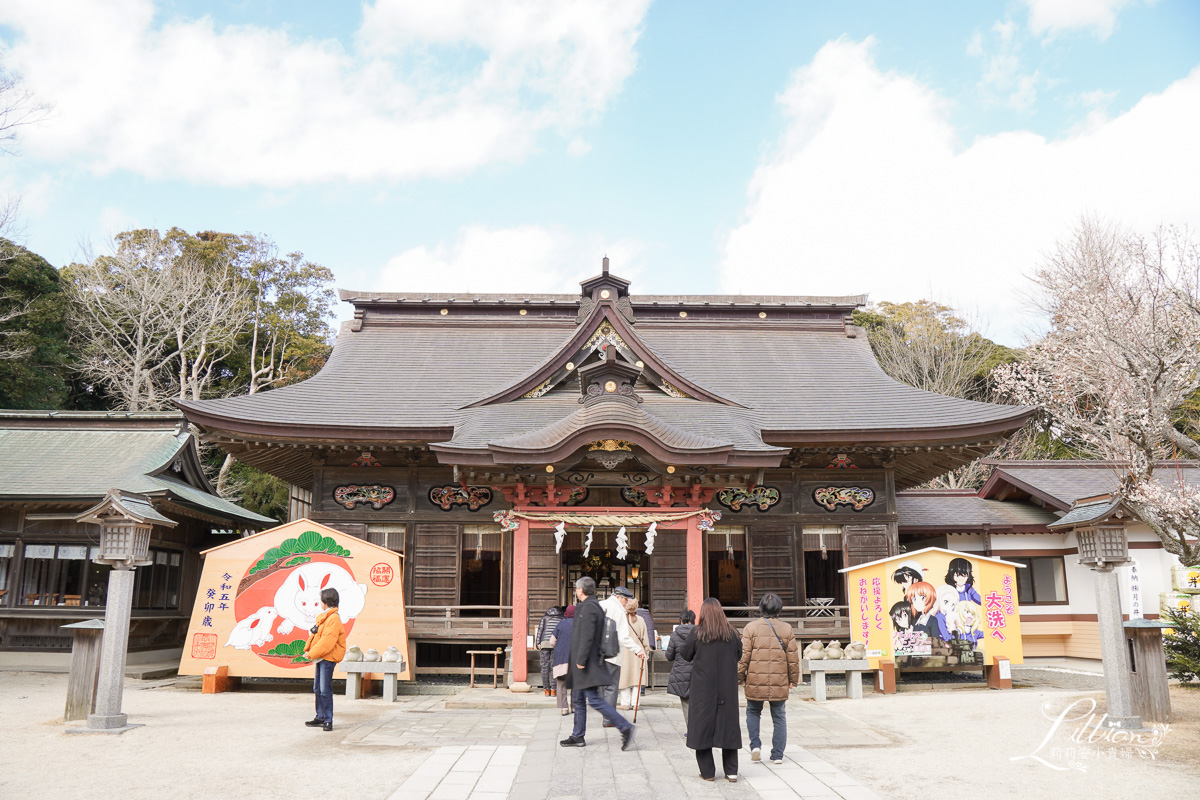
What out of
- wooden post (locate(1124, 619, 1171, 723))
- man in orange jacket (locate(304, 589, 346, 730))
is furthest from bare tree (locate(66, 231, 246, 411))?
wooden post (locate(1124, 619, 1171, 723))

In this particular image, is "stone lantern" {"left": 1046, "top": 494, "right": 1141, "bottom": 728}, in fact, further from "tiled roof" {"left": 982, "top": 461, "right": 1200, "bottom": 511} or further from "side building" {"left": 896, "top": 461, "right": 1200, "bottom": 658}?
"tiled roof" {"left": 982, "top": 461, "right": 1200, "bottom": 511}

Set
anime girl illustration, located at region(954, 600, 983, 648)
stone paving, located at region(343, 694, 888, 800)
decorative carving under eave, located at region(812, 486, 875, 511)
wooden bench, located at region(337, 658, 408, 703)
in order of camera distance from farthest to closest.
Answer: decorative carving under eave, located at region(812, 486, 875, 511)
anime girl illustration, located at region(954, 600, 983, 648)
wooden bench, located at region(337, 658, 408, 703)
stone paving, located at region(343, 694, 888, 800)

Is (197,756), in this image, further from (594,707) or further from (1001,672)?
(1001,672)

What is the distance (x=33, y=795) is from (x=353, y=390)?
34.8 ft

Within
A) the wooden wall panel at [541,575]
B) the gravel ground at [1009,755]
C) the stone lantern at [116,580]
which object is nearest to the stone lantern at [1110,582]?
the gravel ground at [1009,755]

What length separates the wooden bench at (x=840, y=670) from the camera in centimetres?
1128

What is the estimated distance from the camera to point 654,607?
1405 cm

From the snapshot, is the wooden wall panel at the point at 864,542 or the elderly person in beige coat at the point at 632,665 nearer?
the elderly person in beige coat at the point at 632,665

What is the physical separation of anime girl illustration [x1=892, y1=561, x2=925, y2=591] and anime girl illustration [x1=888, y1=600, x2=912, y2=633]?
33 cm

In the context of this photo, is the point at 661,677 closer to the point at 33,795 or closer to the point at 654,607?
the point at 654,607

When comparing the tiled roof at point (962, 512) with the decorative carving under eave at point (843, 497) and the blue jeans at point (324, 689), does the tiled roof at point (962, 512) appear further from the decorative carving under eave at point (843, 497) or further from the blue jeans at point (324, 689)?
the blue jeans at point (324, 689)

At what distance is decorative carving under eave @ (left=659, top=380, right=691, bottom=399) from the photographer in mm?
15125

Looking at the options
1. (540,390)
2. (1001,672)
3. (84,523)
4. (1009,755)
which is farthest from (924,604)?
(84,523)

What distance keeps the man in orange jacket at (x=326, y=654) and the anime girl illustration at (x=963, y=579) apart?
905 cm
